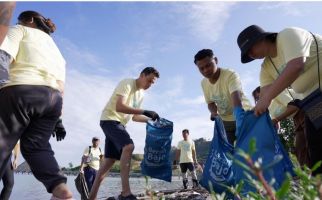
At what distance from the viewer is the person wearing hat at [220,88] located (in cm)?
A: 399

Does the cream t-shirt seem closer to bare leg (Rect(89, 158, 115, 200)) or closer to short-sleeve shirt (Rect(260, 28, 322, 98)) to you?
short-sleeve shirt (Rect(260, 28, 322, 98))

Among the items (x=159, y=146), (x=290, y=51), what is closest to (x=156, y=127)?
(x=159, y=146)

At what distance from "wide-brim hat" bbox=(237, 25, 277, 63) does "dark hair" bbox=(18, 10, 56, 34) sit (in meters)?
1.71

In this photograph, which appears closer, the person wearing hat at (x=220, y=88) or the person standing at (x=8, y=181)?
the person wearing hat at (x=220, y=88)

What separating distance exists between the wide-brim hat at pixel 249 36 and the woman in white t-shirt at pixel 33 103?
4.90ft

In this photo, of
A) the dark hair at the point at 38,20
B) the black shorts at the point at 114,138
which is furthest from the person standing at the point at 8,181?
the dark hair at the point at 38,20

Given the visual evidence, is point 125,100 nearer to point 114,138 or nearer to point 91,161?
point 114,138

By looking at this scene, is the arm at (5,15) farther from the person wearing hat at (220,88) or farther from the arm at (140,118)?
the arm at (140,118)

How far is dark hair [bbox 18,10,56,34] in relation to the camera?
3117 millimetres

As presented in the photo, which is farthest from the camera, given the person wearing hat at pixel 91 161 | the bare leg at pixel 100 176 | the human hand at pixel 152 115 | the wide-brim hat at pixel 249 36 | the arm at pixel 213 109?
the person wearing hat at pixel 91 161

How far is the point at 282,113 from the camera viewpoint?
13.1 feet

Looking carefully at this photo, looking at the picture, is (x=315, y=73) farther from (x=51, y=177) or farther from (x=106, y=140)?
(x=106, y=140)

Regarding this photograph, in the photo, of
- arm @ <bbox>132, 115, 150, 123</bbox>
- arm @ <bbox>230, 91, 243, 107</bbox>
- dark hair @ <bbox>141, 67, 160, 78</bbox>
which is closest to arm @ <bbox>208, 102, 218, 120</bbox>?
arm @ <bbox>230, 91, 243, 107</bbox>

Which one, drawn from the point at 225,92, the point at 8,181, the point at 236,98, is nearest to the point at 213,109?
the point at 225,92
